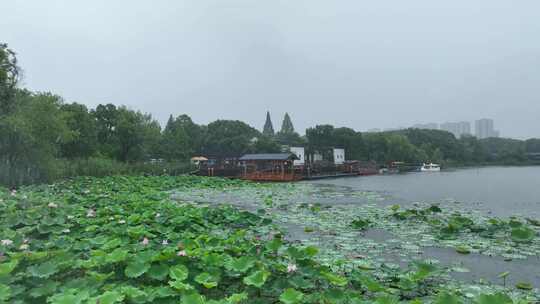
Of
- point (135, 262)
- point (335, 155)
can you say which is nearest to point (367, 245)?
point (135, 262)

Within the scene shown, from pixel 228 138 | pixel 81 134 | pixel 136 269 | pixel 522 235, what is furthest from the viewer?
pixel 228 138

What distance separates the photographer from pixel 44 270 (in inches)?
111

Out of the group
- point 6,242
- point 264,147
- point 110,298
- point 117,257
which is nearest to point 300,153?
point 264,147

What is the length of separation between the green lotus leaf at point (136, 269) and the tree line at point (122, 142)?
11992 millimetres

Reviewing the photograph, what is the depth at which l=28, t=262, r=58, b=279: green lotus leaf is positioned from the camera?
2744 millimetres

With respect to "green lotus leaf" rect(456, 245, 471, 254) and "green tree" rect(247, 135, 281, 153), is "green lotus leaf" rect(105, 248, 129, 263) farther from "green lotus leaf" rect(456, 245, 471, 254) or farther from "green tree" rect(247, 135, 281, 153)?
"green tree" rect(247, 135, 281, 153)

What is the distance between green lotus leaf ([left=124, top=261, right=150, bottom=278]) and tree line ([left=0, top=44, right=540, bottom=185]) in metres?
12.0

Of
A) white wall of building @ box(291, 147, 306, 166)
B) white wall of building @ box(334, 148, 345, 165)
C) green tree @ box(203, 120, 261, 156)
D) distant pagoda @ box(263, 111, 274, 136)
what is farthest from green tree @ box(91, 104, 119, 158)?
distant pagoda @ box(263, 111, 274, 136)

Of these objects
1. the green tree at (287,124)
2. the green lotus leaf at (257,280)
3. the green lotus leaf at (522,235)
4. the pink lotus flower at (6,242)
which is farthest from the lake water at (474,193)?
the green tree at (287,124)

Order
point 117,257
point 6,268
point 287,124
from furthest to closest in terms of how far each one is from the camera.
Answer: point 287,124 → point 117,257 → point 6,268

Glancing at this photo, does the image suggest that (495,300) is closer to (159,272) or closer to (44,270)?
(159,272)

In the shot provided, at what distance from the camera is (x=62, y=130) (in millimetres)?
16422

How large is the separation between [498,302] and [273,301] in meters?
1.57

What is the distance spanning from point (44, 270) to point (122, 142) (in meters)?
29.1
